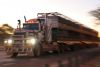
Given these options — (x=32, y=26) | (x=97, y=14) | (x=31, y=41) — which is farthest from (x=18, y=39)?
(x=97, y=14)

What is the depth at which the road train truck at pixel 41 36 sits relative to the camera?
2264 cm

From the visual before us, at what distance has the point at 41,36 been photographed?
24156 mm

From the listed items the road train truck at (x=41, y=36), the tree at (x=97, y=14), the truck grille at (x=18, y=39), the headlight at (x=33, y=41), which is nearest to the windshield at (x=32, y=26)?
the road train truck at (x=41, y=36)

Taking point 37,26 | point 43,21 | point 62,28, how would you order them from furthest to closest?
point 62,28 → point 43,21 → point 37,26

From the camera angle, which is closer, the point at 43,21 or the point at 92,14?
the point at 92,14

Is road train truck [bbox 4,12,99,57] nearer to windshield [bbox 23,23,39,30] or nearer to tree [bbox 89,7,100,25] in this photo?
windshield [bbox 23,23,39,30]

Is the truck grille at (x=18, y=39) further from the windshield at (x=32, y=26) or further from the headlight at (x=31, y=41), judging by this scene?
the windshield at (x=32, y=26)

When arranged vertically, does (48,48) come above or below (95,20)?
below

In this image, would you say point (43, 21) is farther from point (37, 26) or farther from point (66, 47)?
point (66, 47)

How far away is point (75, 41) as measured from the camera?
119 feet

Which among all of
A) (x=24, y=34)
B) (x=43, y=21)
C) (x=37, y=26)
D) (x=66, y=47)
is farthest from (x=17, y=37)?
(x=66, y=47)

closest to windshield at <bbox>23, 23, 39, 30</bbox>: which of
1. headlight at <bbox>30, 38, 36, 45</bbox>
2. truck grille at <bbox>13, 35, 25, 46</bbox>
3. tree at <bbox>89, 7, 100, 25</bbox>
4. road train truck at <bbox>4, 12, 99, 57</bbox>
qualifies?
road train truck at <bbox>4, 12, 99, 57</bbox>

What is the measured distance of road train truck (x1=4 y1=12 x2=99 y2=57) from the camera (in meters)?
22.6

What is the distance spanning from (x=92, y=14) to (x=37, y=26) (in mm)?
6349
